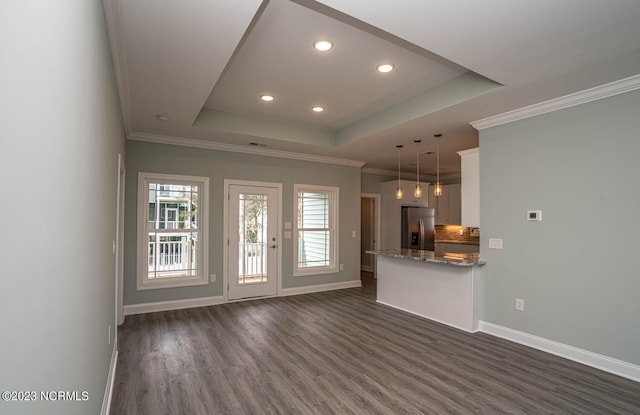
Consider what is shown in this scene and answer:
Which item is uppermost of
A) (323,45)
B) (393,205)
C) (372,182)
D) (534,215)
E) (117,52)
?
(323,45)

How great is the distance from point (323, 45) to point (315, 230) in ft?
13.4

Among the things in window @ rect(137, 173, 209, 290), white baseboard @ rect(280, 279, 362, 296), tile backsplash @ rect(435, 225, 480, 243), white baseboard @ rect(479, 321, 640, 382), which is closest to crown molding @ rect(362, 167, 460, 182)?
tile backsplash @ rect(435, 225, 480, 243)

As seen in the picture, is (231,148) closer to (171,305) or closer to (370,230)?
(171,305)

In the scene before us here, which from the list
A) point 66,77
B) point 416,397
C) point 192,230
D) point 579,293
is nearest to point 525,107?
point 579,293

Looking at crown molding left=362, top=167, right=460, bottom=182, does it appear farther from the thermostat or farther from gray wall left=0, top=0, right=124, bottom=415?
gray wall left=0, top=0, right=124, bottom=415

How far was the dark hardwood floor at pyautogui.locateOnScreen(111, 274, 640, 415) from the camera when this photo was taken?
101 inches

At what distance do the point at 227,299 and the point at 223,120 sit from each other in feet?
9.38

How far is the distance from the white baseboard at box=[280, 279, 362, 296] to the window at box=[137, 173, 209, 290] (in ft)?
5.00

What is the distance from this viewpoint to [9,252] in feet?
2.18

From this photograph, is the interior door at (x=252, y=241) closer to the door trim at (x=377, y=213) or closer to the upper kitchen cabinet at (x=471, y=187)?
the door trim at (x=377, y=213)

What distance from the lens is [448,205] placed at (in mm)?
8516

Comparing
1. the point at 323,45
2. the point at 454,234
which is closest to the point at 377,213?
the point at 454,234

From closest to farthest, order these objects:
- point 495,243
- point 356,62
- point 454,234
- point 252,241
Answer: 1. point 356,62
2. point 495,243
3. point 252,241
4. point 454,234

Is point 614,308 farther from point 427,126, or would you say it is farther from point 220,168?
point 220,168
